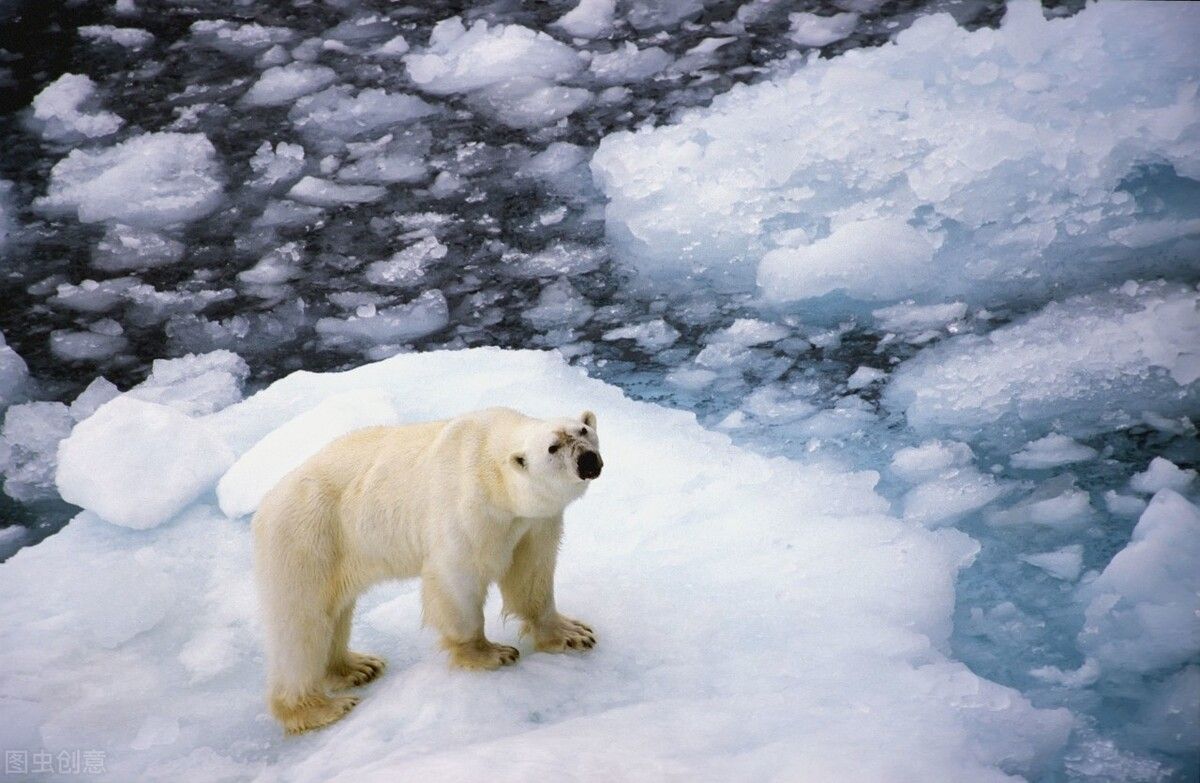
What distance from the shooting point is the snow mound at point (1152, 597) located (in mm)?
2393

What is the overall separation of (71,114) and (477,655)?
5.12 metres

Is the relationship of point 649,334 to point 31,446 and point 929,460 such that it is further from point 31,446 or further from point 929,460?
point 31,446

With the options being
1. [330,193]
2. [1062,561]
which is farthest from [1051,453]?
[330,193]

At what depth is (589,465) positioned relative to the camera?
2201mm

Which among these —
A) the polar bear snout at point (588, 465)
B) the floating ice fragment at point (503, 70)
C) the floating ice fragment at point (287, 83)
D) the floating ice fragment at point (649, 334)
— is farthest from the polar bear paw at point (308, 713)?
the floating ice fragment at point (287, 83)

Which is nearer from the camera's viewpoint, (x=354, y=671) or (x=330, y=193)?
(x=354, y=671)

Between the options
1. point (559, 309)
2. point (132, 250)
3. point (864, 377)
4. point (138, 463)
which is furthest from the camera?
point (132, 250)

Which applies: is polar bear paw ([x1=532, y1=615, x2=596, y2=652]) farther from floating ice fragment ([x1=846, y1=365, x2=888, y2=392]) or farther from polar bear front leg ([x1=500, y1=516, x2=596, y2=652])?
floating ice fragment ([x1=846, y1=365, x2=888, y2=392])

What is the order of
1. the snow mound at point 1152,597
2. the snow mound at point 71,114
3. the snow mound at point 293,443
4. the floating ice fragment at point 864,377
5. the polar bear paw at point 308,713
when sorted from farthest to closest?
the snow mound at point 71,114 < the floating ice fragment at point 864,377 < the snow mound at point 293,443 < the polar bear paw at point 308,713 < the snow mound at point 1152,597

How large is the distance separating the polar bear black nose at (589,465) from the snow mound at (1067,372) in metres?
1.50

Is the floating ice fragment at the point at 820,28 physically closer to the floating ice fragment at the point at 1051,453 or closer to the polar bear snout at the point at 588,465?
the floating ice fragment at the point at 1051,453

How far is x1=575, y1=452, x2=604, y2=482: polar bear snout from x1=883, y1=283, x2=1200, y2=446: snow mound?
150 centimetres

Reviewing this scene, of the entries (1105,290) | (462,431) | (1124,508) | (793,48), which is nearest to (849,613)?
(1124,508)

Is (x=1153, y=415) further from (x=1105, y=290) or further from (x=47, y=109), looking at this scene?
(x=47, y=109)
